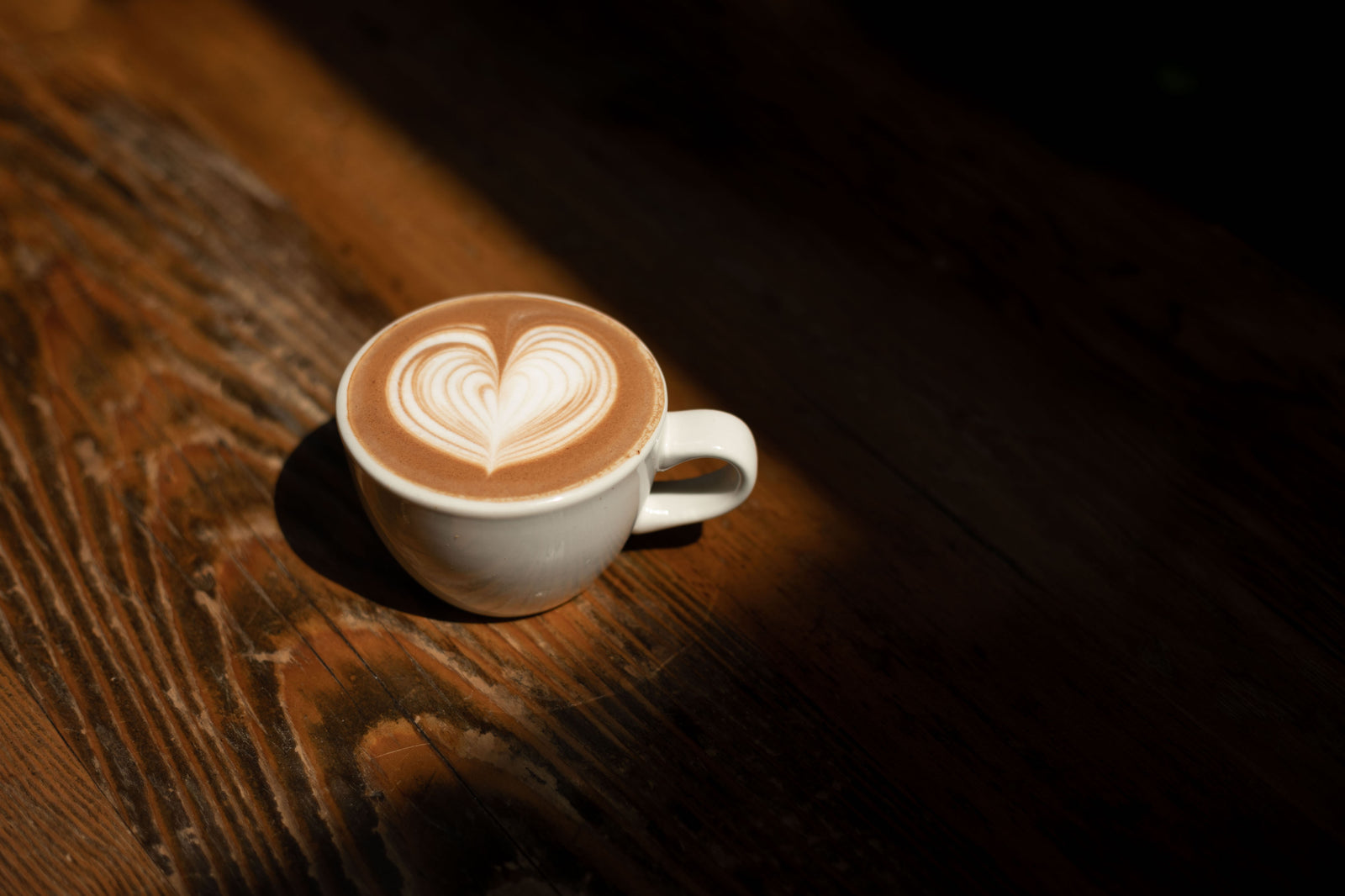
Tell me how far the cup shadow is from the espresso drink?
7.3 inches

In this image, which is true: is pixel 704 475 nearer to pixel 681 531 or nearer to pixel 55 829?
pixel 681 531

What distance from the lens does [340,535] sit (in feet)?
2.86

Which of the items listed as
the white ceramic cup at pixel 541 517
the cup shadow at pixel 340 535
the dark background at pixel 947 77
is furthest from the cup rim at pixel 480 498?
the dark background at pixel 947 77

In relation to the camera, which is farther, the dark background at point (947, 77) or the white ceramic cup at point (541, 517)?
the dark background at point (947, 77)

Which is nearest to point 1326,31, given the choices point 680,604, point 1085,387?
point 1085,387

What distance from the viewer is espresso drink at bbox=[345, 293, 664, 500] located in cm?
69

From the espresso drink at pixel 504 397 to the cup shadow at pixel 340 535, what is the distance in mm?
185

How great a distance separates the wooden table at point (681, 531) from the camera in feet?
2.29

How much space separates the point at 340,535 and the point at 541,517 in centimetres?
31

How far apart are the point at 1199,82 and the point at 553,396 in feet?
4.07

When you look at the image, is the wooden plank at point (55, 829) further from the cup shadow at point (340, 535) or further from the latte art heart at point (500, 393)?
the latte art heart at point (500, 393)

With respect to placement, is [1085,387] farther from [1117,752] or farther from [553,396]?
[553,396]

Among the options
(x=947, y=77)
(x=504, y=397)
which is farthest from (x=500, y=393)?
(x=947, y=77)

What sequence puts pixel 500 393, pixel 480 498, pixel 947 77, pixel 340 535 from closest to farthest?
pixel 480 498 → pixel 500 393 → pixel 340 535 → pixel 947 77
